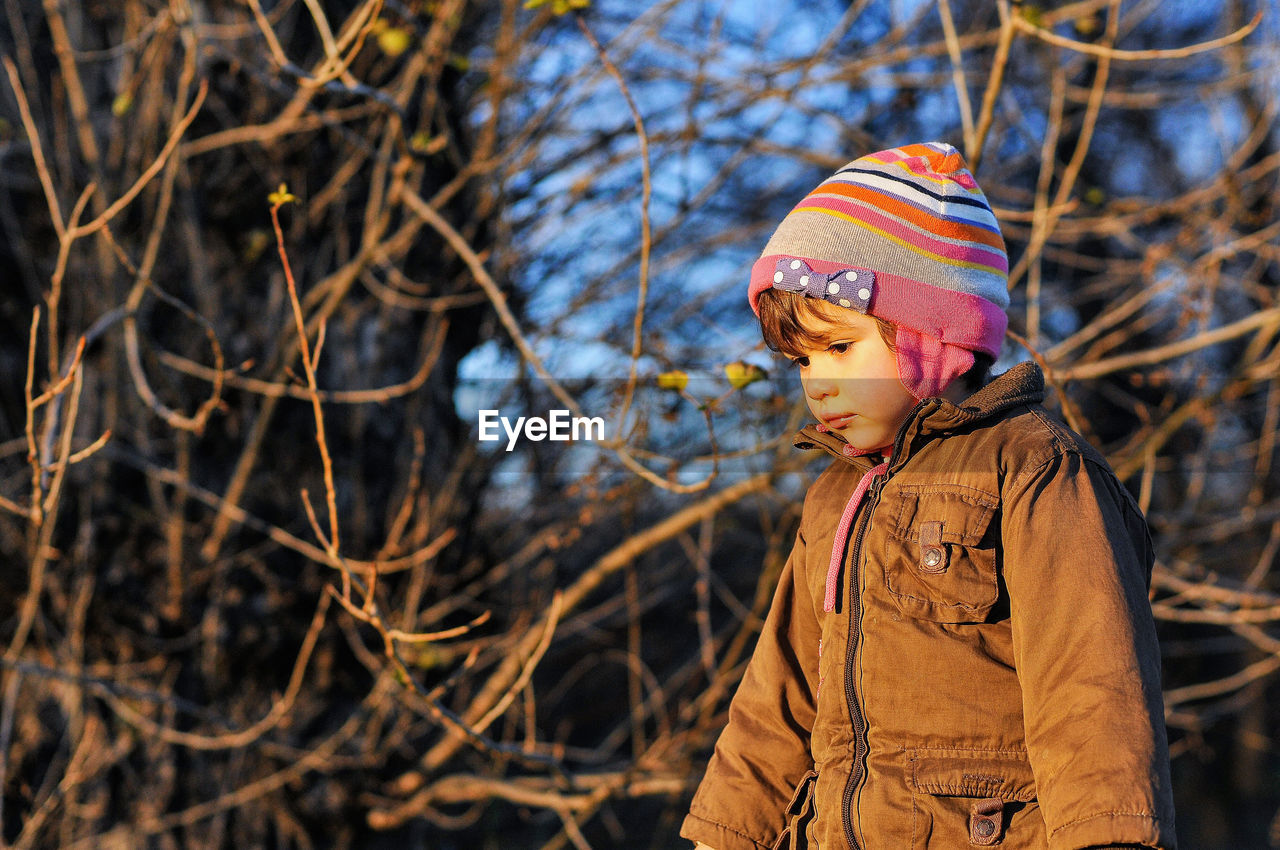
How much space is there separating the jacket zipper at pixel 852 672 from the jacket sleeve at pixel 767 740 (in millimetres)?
211

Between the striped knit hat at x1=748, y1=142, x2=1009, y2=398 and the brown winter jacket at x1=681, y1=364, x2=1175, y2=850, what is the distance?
0.32 feet

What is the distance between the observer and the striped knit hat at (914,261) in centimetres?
138

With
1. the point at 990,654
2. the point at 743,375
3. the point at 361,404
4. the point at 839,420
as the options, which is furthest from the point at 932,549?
the point at 361,404

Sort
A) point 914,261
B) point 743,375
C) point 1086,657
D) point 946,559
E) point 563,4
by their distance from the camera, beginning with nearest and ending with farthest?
point 1086,657
point 946,559
point 914,261
point 743,375
point 563,4

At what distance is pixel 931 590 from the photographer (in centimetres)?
126

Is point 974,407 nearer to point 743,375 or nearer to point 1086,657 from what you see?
point 1086,657

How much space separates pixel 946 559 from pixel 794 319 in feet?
1.31

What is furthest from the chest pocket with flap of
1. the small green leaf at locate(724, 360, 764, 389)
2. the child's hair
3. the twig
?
the twig

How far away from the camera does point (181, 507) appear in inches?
142

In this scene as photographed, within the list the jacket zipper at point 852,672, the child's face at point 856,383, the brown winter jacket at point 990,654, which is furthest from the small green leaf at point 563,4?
the jacket zipper at point 852,672

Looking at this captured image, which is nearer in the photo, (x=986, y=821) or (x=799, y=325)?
(x=986, y=821)

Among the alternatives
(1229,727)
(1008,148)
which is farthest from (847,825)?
(1229,727)

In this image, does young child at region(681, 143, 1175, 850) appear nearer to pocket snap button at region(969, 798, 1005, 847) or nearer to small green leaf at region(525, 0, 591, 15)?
pocket snap button at region(969, 798, 1005, 847)

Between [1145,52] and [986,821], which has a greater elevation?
[1145,52]
